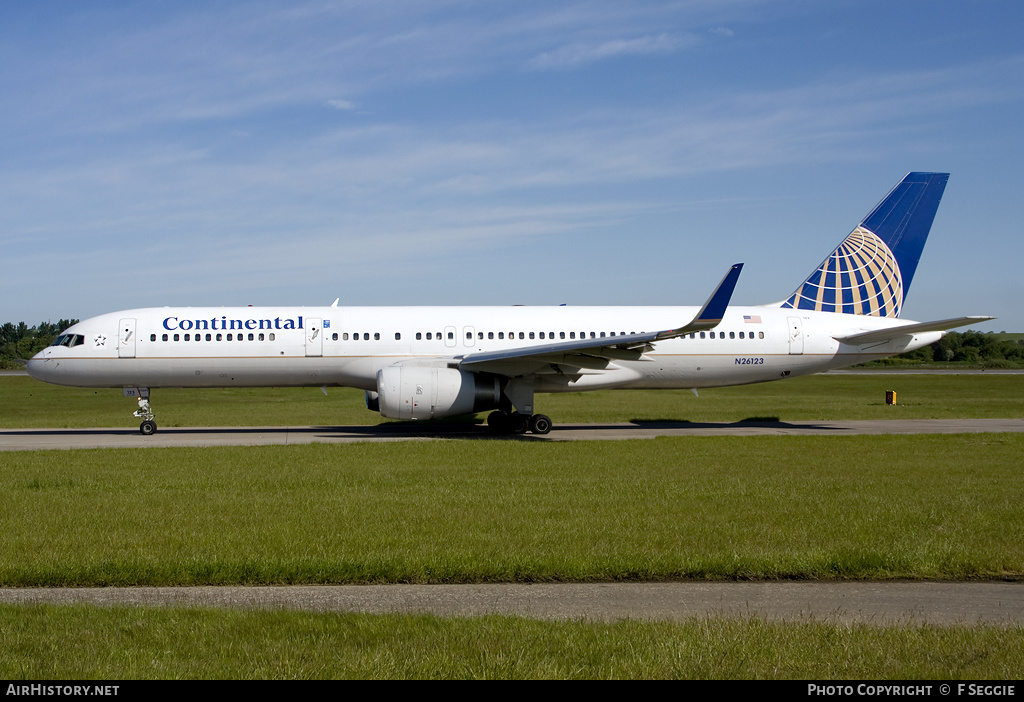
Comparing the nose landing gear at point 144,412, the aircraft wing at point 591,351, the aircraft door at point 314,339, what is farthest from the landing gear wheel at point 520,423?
the nose landing gear at point 144,412

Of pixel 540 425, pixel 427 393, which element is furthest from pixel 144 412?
pixel 540 425

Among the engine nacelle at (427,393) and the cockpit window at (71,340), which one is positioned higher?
the cockpit window at (71,340)

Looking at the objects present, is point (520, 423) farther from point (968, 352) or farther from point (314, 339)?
point (968, 352)

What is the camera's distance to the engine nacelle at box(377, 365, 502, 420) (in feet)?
71.5

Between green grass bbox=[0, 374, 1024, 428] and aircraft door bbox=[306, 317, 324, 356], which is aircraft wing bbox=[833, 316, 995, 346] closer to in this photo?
green grass bbox=[0, 374, 1024, 428]

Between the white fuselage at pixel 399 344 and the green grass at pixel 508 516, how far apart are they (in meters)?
7.10

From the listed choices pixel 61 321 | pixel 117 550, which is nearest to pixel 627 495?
pixel 117 550

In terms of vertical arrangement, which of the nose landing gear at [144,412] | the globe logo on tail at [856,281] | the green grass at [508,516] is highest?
the globe logo on tail at [856,281]

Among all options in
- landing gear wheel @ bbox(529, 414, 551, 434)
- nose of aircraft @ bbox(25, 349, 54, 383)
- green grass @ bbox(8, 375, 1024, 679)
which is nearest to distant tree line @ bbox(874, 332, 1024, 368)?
landing gear wheel @ bbox(529, 414, 551, 434)

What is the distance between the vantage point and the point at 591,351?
22719 mm

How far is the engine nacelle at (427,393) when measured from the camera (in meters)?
21.8

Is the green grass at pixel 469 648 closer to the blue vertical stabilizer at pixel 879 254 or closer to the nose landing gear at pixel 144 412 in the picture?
the nose landing gear at pixel 144 412
